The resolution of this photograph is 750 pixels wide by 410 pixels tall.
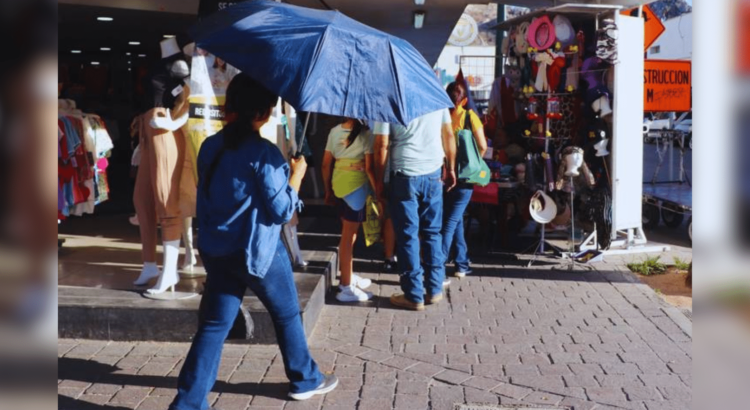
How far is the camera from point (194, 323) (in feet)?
18.7

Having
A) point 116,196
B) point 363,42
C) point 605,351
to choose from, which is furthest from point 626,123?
point 116,196

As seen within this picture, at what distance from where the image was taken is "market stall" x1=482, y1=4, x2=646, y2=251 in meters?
8.89

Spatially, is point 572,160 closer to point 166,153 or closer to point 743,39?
point 166,153

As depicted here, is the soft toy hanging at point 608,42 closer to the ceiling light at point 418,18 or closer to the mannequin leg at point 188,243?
the ceiling light at point 418,18

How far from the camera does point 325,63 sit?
13.7 ft

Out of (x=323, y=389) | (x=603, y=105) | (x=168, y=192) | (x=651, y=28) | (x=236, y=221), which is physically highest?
(x=651, y=28)

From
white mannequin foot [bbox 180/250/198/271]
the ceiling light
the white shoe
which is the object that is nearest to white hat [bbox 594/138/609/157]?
the white shoe

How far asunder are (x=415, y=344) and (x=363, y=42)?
8.36ft

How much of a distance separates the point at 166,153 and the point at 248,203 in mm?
2079

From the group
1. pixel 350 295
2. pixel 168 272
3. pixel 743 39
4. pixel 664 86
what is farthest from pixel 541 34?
pixel 743 39

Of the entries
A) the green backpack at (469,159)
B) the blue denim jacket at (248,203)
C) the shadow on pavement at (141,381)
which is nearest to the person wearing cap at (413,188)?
the green backpack at (469,159)

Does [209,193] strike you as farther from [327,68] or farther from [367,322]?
[367,322]

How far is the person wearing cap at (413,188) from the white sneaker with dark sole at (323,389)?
1.92m

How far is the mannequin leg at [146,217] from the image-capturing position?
6258mm
